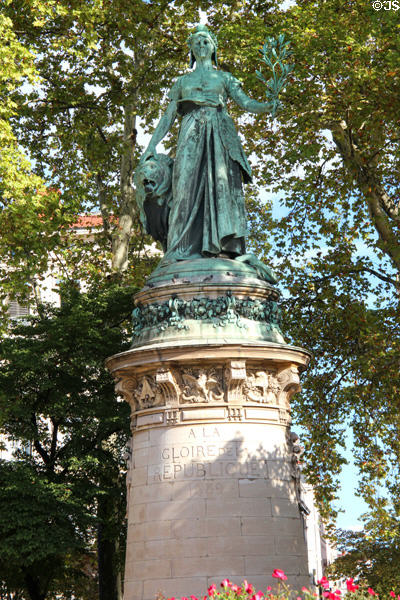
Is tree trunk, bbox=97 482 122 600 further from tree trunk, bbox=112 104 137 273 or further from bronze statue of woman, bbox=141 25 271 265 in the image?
bronze statue of woman, bbox=141 25 271 265

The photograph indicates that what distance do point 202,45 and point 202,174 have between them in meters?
1.96

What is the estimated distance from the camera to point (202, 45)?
12625mm

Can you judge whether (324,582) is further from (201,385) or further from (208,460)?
(201,385)

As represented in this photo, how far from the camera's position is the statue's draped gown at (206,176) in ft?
39.2

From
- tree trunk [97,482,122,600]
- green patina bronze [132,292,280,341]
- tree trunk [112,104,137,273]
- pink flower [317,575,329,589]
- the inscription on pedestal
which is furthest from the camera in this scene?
tree trunk [112,104,137,273]

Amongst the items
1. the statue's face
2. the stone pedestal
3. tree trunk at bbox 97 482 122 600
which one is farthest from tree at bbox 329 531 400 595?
the statue's face

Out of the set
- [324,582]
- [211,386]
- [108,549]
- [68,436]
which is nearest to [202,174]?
[211,386]

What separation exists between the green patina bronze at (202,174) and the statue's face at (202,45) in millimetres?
15

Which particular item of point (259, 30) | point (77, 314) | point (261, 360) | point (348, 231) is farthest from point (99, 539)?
point (259, 30)

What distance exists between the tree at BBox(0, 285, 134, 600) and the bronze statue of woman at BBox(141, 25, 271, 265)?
8089 mm

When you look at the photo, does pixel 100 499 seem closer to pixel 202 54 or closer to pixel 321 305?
pixel 321 305

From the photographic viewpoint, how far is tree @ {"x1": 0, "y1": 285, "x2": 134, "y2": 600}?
18.3 meters

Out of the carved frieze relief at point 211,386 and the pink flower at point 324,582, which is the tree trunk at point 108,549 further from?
the pink flower at point 324,582

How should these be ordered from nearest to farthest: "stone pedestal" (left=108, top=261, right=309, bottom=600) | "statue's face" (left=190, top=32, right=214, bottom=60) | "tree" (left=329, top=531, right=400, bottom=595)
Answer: "stone pedestal" (left=108, top=261, right=309, bottom=600) < "statue's face" (left=190, top=32, right=214, bottom=60) < "tree" (left=329, top=531, right=400, bottom=595)
